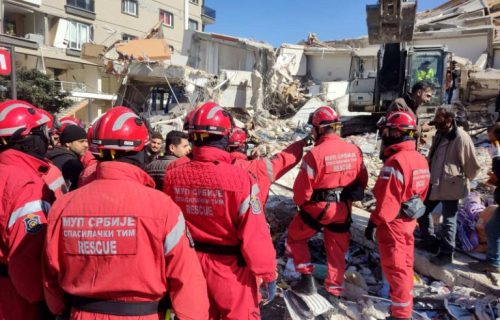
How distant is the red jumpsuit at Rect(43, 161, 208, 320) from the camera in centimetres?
160

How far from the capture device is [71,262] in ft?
5.37

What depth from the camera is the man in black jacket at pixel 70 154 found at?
11.0 ft

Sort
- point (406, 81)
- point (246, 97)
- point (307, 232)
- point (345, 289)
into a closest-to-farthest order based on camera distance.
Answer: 1. point (307, 232)
2. point (345, 289)
3. point (406, 81)
4. point (246, 97)

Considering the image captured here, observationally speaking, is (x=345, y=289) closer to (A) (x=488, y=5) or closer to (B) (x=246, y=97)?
(B) (x=246, y=97)

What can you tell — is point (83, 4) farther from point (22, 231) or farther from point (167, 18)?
point (22, 231)

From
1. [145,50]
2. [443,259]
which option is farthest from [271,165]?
[145,50]

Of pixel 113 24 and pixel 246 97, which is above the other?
pixel 113 24

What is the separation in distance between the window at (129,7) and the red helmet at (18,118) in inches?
1153

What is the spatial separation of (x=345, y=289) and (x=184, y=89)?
13707 mm

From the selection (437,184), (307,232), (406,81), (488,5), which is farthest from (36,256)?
(488,5)

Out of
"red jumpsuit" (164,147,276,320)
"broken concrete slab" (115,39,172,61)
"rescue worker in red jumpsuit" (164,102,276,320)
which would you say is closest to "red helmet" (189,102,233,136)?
"rescue worker in red jumpsuit" (164,102,276,320)

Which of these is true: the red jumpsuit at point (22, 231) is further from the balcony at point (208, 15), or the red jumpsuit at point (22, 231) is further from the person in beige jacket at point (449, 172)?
the balcony at point (208, 15)

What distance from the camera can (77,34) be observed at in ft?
83.9

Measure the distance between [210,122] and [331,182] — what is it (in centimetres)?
168
